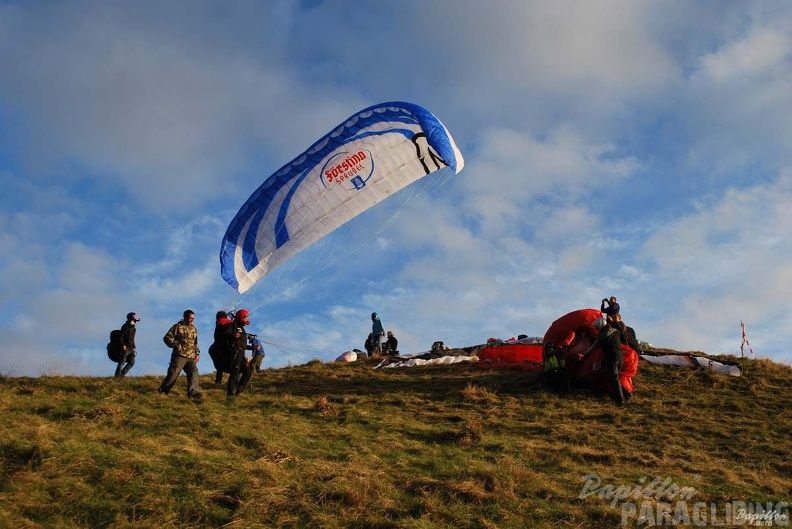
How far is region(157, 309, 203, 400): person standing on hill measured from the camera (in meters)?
13.1

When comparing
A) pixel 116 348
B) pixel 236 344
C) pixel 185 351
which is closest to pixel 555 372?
pixel 236 344

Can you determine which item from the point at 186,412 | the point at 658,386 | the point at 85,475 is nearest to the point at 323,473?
the point at 85,475

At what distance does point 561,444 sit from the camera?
11.2 m

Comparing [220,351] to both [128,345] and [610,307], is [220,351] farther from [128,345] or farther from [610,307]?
[610,307]

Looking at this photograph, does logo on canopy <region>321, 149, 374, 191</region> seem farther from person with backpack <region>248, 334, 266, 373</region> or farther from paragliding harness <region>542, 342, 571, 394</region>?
paragliding harness <region>542, 342, 571, 394</region>

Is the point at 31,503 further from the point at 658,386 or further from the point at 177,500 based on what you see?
the point at 658,386

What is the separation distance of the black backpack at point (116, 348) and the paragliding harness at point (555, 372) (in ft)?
35.2

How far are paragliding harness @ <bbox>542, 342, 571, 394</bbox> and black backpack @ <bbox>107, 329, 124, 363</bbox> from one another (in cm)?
1071

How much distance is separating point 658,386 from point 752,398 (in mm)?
2007

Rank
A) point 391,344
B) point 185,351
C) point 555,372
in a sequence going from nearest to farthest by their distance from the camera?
point 185,351, point 555,372, point 391,344

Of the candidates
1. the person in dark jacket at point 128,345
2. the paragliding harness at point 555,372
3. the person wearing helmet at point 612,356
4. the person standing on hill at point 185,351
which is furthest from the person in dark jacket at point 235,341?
the person wearing helmet at point 612,356

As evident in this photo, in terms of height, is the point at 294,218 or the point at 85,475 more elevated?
the point at 294,218

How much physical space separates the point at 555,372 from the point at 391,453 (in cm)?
648

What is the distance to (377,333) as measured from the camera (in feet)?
81.9
